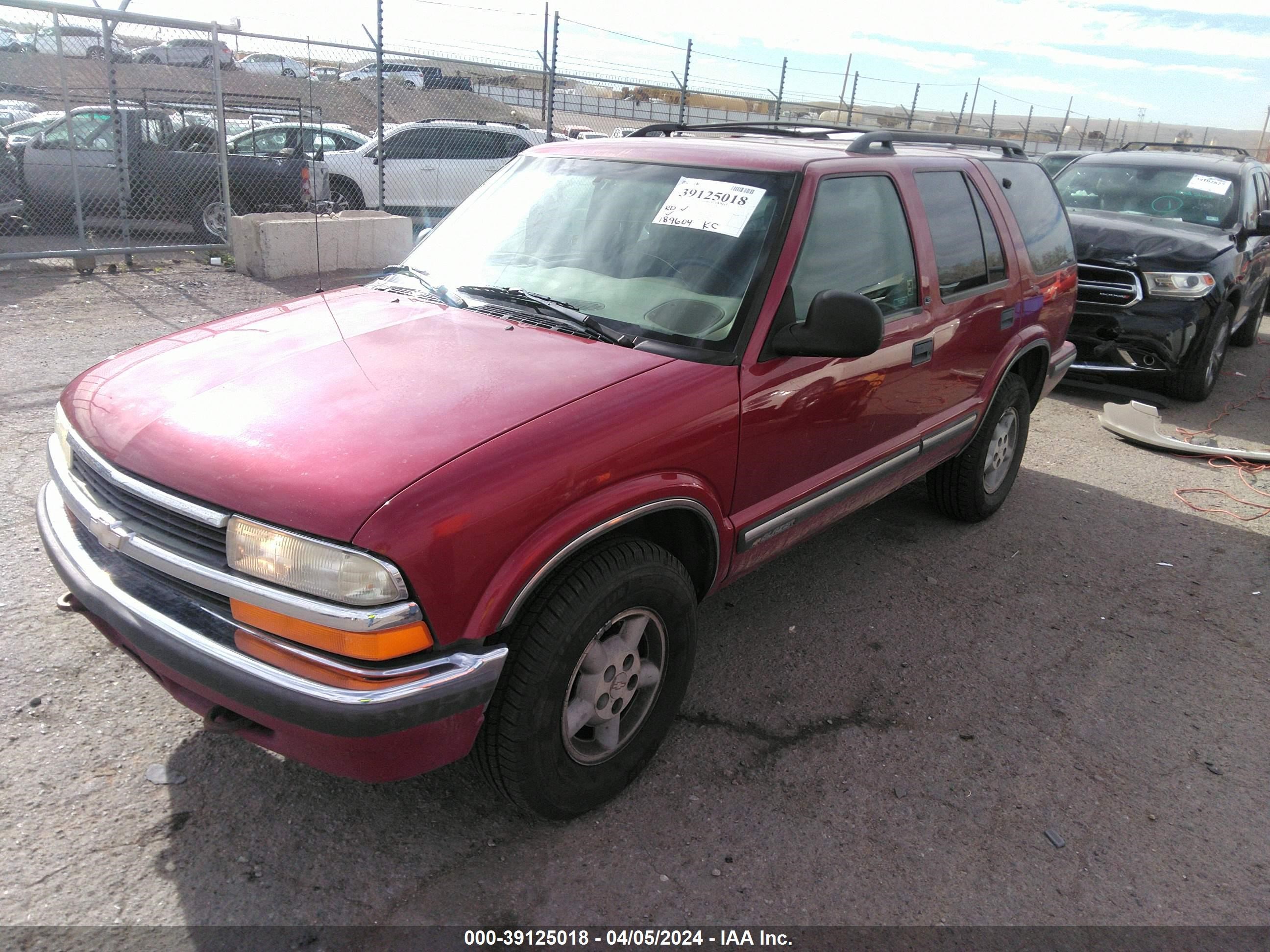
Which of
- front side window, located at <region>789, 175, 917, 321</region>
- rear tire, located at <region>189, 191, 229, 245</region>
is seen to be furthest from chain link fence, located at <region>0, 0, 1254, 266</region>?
front side window, located at <region>789, 175, 917, 321</region>

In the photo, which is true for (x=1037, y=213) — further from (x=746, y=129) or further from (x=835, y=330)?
(x=835, y=330)

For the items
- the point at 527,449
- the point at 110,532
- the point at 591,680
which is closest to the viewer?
the point at 527,449

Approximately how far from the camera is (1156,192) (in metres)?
8.64

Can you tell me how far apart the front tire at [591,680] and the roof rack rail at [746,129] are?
2252 millimetres

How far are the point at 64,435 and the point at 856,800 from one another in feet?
8.94

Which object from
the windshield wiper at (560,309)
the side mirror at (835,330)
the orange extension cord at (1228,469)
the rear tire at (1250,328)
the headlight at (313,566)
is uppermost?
the side mirror at (835,330)

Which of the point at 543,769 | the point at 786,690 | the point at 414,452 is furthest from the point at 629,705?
the point at 414,452

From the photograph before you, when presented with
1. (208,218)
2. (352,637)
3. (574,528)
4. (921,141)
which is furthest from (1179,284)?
(208,218)

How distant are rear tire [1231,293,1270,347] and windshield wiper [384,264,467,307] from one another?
9666 millimetres

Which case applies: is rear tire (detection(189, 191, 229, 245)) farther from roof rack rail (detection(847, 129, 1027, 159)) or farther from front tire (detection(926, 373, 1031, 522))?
front tire (detection(926, 373, 1031, 522))

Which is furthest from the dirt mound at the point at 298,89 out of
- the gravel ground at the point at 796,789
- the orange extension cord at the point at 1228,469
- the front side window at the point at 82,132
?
the gravel ground at the point at 796,789

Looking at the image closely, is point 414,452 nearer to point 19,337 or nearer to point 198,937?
point 198,937

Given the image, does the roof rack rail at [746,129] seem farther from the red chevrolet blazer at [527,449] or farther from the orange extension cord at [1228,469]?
the orange extension cord at [1228,469]

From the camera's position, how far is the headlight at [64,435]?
281 cm
